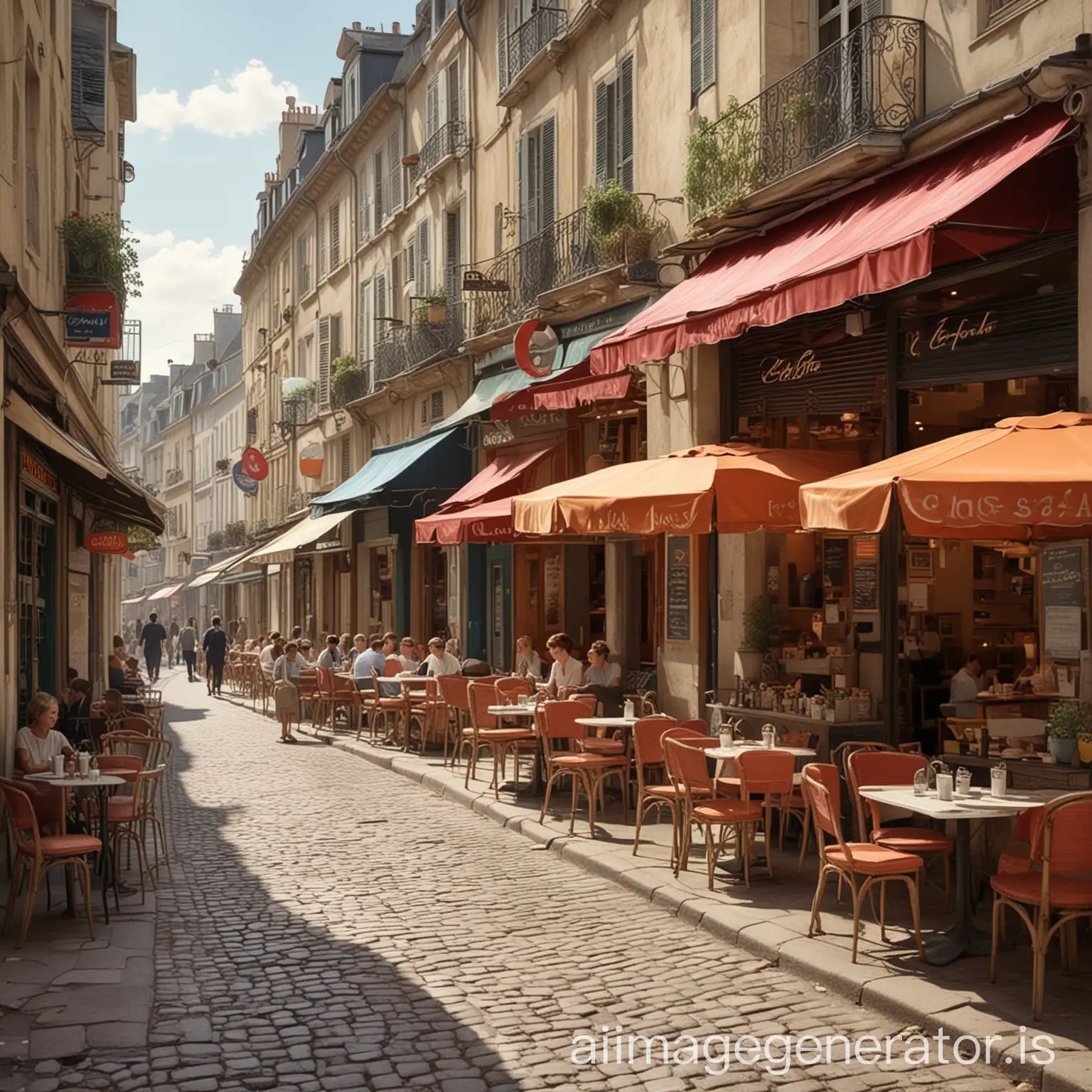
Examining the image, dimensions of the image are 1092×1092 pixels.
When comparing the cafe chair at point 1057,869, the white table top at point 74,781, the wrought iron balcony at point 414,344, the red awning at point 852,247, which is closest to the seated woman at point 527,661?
the red awning at point 852,247

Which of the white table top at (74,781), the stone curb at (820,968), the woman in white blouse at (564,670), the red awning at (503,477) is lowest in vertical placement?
the stone curb at (820,968)

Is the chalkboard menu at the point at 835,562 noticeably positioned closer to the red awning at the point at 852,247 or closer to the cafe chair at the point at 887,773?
the red awning at the point at 852,247

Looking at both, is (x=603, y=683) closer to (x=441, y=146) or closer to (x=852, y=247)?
(x=852, y=247)

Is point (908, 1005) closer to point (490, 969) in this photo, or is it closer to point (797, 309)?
point (490, 969)

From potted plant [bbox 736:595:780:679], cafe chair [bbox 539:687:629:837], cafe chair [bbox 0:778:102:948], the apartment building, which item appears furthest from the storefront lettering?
cafe chair [bbox 0:778:102:948]

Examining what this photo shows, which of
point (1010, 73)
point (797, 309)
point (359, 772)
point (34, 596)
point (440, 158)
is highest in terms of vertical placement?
point (440, 158)

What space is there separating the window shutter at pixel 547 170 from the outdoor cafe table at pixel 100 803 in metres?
13.1

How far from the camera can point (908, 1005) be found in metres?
6.58

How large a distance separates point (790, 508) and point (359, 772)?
8.13m

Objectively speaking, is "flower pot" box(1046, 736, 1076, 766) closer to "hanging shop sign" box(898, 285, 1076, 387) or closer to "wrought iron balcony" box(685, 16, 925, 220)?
"hanging shop sign" box(898, 285, 1076, 387)

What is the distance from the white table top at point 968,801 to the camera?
24.0 ft

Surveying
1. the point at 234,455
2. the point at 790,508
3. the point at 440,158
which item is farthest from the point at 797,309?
the point at 234,455

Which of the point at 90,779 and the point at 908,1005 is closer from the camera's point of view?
the point at 908,1005

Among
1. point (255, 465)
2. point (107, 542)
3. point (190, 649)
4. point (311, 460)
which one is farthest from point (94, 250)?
point (190, 649)
